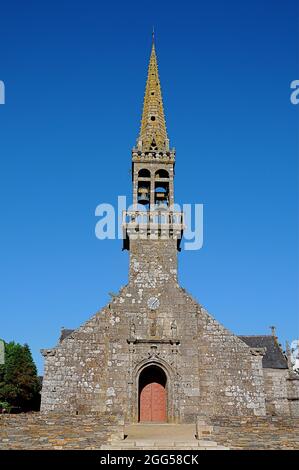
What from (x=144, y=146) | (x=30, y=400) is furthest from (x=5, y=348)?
(x=144, y=146)

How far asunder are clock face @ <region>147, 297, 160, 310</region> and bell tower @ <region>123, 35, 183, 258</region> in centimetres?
390

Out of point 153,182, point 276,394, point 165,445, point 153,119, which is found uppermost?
point 153,119

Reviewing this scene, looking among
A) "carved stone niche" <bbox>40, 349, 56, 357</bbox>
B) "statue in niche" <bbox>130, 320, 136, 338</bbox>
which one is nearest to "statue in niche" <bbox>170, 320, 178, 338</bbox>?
"statue in niche" <bbox>130, 320, 136, 338</bbox>

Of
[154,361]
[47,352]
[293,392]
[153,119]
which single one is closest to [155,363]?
[154,361]

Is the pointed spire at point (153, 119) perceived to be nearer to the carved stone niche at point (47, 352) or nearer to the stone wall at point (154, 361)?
the stone wall at point (154, 361)

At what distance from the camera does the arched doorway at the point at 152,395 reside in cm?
2089

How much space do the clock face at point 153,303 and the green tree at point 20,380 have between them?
1643 cm

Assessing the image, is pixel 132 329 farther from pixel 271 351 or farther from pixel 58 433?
pixel 271 351

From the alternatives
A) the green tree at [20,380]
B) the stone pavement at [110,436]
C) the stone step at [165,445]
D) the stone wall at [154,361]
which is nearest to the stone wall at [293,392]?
the stone wall at [154,361]

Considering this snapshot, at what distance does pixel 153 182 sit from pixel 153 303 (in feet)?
25.4

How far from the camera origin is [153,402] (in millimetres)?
21172

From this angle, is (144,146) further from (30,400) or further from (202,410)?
(30,400)
